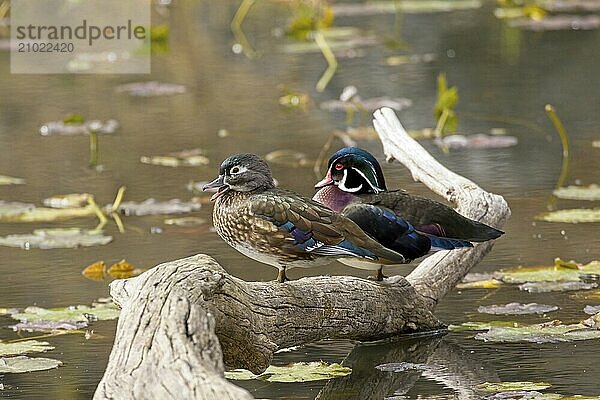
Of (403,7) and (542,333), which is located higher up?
(403,7)

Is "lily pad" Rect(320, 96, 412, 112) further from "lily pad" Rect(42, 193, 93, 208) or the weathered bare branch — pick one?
the weathered bare branch

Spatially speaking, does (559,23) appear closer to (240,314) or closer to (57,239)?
(57,239)

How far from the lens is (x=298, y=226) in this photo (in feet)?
13.6

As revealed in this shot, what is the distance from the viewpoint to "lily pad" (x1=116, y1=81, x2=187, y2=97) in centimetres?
933

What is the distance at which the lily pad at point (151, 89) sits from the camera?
9.33 m

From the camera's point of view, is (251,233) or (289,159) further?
(289,159)

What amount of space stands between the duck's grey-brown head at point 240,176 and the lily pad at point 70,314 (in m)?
0.79

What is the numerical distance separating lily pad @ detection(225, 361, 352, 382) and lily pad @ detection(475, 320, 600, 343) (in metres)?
0.51

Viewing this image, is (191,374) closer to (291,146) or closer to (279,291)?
(279,291)

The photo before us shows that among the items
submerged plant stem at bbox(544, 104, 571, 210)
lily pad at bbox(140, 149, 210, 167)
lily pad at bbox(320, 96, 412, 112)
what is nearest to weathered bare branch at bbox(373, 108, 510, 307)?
submerged plant stem at bbox(544, 104, 571, 210)

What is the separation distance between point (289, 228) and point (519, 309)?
→ 995 millimetres

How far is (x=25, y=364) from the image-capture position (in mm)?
4391

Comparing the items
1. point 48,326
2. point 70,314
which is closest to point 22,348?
point 48,326

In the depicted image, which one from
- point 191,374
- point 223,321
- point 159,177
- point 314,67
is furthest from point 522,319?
point 314,67
